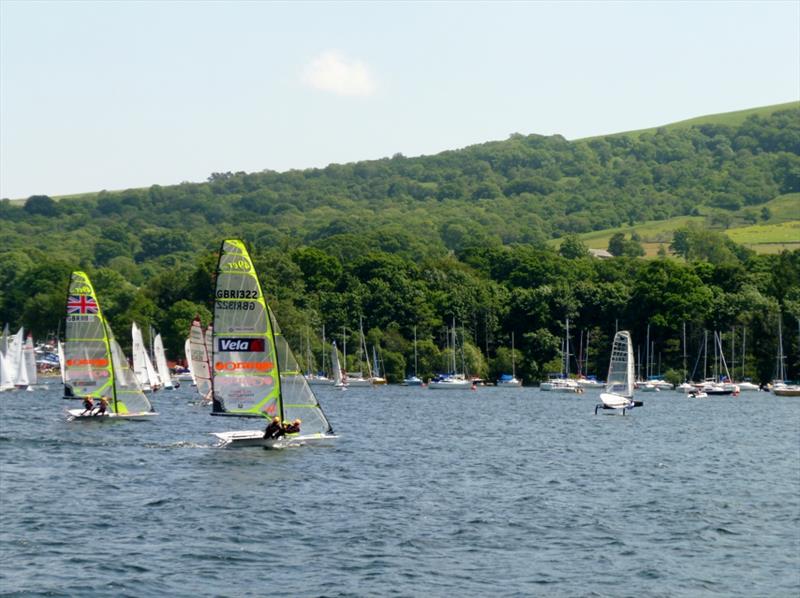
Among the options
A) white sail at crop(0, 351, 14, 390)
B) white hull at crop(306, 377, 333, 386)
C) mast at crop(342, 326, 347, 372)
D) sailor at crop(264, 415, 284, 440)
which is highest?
mast at crop(342, 326, 347, 372)

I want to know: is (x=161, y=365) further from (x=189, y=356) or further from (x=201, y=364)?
(x=201, y=364)

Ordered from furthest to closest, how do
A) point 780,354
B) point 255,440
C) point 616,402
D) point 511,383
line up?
point 511,383, point 780,354, point 616,402, point 255,440

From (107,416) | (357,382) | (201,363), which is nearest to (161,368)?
(357,382)

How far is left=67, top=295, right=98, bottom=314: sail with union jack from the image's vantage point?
81.4 metres

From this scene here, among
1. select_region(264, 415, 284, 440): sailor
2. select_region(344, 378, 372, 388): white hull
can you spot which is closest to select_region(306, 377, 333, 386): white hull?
select_region(344, 378, 372, 388): white hull

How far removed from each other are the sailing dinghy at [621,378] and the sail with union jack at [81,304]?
4393 cm

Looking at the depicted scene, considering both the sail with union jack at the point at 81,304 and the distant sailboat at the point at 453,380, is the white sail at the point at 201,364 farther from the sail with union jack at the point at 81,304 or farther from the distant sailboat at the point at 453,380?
the distant sailboat at the point at 453,380

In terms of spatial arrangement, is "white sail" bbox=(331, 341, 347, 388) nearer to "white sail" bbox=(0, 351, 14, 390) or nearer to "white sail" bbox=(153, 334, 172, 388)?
"white sail" bbox=(153, 334, 172, 388)

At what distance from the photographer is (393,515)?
4481 centimetres

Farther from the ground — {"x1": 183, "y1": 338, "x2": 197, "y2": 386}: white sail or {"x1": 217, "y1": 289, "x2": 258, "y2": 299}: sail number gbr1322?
{"x1": 217, "y1": 289, "x2": 258, "y2": 299}: sail number gbr1322

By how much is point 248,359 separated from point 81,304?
22437 millimetres

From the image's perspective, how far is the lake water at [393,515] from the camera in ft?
114

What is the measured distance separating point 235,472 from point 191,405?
58.5 m

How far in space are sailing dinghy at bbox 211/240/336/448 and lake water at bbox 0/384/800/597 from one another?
241 centimetres
